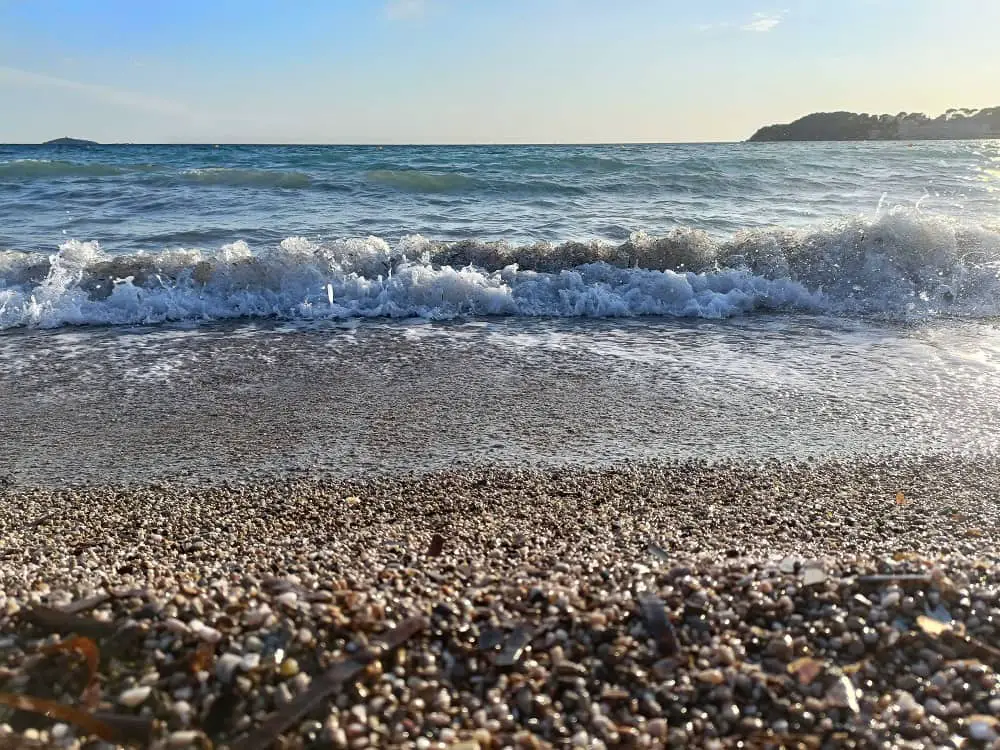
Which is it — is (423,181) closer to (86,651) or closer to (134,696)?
(86,651)

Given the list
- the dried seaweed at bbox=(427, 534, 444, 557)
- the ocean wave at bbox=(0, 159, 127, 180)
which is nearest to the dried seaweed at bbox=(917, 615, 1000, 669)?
the dried seaweed at bbox=(427, 534, 444, 557)

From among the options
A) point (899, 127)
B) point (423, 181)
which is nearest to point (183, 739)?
point (423, 181)

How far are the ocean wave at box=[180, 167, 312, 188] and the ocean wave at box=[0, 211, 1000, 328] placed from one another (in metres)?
7.97

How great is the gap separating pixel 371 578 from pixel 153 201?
1276 cm

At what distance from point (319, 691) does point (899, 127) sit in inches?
2693

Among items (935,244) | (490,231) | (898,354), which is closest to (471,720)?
(898,354)

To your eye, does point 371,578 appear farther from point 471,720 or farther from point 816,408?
point 816,408

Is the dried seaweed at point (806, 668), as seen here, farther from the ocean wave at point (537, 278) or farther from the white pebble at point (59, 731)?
the ocean wave at point (537, 278)

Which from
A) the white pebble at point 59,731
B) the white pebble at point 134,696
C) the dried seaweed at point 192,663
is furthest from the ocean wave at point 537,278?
the white pebble at point 59,731

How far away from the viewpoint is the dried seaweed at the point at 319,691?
1.53 metres

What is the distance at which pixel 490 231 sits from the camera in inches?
411

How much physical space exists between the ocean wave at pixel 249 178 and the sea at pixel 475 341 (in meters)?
3.54

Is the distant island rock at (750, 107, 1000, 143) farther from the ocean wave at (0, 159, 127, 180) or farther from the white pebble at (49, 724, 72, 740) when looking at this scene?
the white pebble at (49, 724, 72, 740)

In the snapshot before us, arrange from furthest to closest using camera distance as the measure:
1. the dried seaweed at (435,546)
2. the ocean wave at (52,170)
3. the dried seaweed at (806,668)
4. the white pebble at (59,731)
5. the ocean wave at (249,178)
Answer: the ocean wave at (52,170)
the ocean wave at (249,178)
the dried seaweed at (435,546)
the dried seaweed at (806,668)
the white pebble at (59,731)
